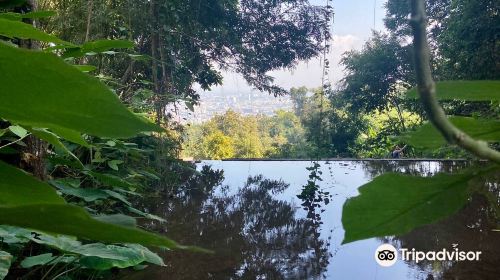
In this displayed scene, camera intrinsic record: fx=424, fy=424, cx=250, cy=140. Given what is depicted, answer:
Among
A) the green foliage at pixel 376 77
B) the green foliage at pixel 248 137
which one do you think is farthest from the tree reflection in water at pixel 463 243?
the green foliage at pixel 376 77

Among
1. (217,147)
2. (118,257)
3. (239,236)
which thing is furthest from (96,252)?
(217,147)

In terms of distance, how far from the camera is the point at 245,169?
5.13m

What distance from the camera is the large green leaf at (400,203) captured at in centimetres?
13

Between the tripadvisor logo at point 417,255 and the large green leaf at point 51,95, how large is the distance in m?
2.17

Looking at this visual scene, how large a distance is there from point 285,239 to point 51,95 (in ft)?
8.06

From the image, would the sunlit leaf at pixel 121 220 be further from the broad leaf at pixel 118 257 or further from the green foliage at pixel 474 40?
the green foliage at pixel 474 40

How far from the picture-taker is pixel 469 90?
13 centimetres

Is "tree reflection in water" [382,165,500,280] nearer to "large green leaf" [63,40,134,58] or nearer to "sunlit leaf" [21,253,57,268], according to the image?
"sunlit leaf" [21,253,57,268]

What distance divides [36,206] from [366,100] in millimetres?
8382

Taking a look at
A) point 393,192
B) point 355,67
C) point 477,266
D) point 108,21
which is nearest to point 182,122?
point 108,21

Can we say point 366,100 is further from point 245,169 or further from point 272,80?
point 245,169

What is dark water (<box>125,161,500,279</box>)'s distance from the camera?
1963 millimetres

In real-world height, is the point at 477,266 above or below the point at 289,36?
below

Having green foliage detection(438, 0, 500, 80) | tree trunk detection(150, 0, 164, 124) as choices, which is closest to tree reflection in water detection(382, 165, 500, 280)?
tree trunk detection(150, 0, 164, 124)
